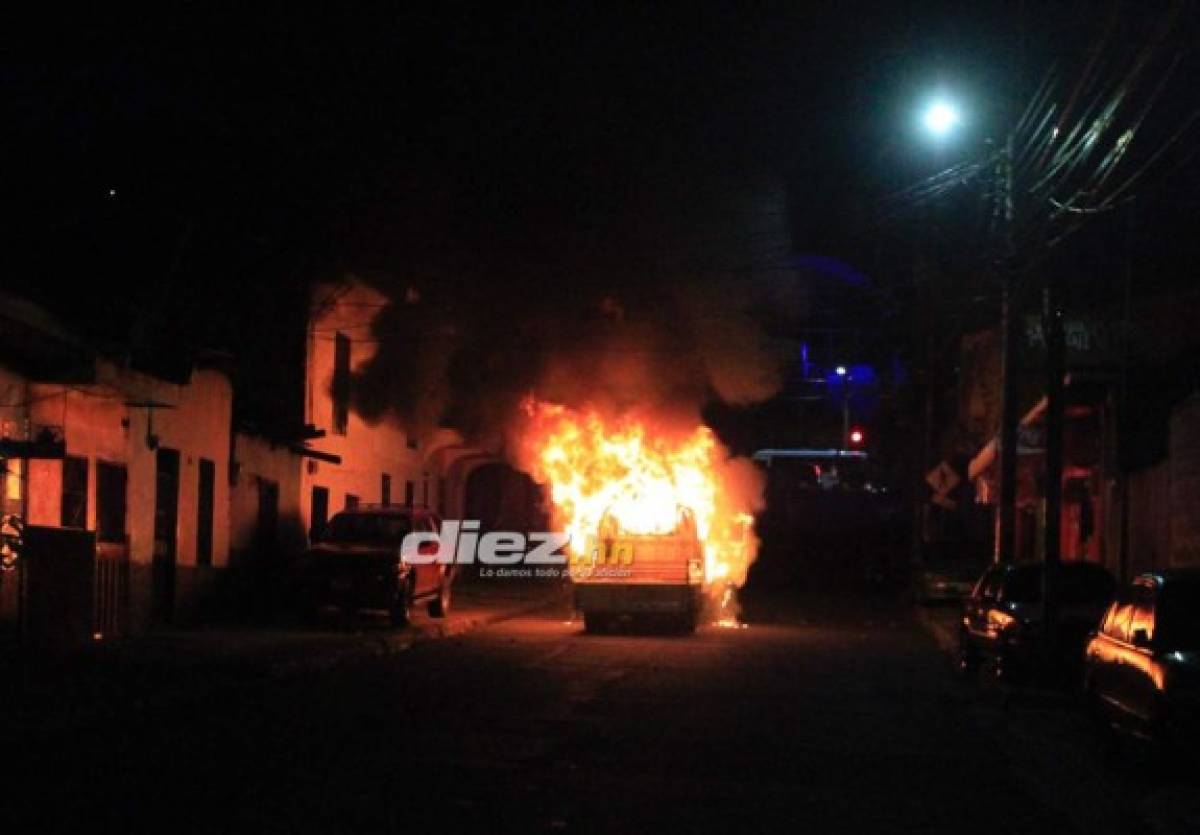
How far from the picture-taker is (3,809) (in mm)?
8367

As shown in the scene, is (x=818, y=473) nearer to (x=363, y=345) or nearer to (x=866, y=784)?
(x=363, y=345)

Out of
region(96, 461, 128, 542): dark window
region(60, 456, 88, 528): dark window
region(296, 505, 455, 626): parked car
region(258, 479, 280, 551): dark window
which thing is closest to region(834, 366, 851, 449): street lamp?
region(258, 479, 280, 551): dark window

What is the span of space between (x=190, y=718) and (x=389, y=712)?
5.56 feet

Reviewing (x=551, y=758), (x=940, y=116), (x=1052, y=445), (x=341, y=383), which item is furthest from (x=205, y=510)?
(x=551, y=758)

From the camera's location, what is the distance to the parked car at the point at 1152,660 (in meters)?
9.50

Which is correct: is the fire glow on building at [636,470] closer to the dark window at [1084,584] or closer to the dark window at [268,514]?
the dark window at [268,514]

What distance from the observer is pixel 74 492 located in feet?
62.0

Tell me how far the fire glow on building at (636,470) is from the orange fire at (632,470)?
2cm

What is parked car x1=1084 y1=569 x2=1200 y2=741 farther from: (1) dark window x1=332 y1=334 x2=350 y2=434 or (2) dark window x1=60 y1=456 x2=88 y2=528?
(1) dark window x1=332 y1=334 x2=350 y2=434

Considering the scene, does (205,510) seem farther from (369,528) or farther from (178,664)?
A: (178,664)

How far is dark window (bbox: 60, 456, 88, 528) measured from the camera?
61.3 feet

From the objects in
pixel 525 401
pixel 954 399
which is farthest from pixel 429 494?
pixel 954 399

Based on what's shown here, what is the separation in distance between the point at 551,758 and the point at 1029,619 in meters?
7.64

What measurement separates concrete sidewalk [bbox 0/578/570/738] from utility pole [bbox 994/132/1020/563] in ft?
28.1
